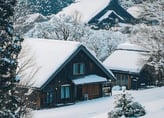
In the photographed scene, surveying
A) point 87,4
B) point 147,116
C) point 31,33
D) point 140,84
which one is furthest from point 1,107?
point 87,4

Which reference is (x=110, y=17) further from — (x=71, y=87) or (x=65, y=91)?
(x=65, y=91)

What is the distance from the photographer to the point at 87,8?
305 feet

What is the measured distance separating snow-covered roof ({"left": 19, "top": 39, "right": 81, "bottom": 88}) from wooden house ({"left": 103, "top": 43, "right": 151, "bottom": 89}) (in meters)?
10.3

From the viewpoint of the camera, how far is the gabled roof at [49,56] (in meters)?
42.6

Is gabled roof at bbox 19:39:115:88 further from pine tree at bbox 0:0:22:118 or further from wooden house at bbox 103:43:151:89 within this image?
pine tree at bbox 0:0:22:118

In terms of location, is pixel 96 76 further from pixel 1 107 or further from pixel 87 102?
pixel 1 107

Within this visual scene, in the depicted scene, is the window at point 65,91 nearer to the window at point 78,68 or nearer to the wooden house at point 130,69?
the window at point 78,68

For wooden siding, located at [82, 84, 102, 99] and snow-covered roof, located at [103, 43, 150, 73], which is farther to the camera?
snow-covered roof, located at [103, 43, 150, 73]

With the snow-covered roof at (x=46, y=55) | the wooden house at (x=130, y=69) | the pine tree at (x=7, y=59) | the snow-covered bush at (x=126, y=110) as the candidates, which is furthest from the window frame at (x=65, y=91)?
the pine tree at (x=7, y=59)

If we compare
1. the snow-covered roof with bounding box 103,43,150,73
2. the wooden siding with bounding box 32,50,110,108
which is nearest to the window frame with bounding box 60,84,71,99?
the wooden siding with bounding box 32,50,110,108

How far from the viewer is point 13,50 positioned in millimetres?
19406

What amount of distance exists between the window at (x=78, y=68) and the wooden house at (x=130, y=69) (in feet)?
26.1

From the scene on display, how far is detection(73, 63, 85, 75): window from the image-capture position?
47.2 metres

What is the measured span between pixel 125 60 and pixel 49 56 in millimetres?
14447
